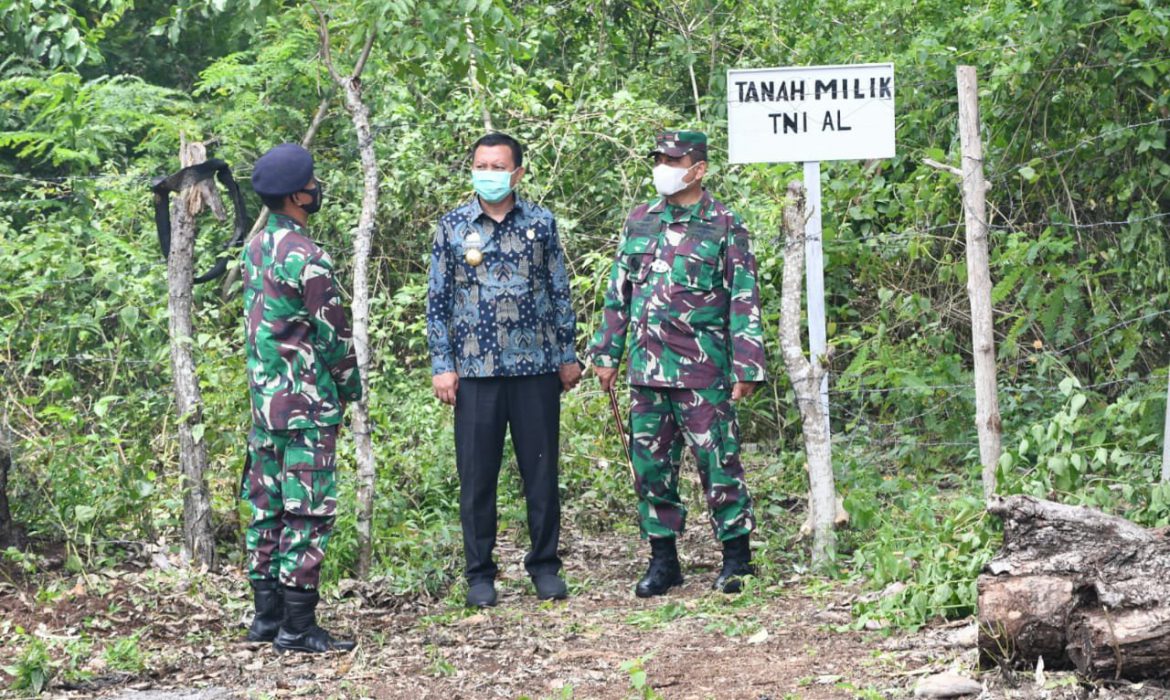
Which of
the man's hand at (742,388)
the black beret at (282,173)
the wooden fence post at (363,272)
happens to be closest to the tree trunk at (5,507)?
the wooden fence post at (363,272)

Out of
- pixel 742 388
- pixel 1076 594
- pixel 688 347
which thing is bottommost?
pixel 1076 594

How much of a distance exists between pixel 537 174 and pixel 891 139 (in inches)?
103

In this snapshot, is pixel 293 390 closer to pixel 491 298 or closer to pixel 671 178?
pixel 491 298

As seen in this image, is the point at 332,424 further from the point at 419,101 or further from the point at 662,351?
the point at 419,101

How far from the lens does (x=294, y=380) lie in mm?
5023

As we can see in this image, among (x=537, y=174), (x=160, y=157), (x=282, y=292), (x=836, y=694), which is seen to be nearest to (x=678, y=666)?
(x=836, y=694)

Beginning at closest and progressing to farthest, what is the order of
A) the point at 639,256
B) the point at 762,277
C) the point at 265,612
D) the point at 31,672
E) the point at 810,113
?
the point at 31,672
the point at 265,612
the point at 639,256
the point at 810,113
the point at 762,277

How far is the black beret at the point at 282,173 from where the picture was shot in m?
5.02

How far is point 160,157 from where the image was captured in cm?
1071

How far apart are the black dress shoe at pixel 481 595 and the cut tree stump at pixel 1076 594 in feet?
6.95

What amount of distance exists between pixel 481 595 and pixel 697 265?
161 cm

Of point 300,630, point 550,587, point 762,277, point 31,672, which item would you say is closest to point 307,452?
point 300,630

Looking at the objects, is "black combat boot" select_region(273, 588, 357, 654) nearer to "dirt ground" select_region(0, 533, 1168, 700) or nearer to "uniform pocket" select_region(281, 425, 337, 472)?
"dirt ground" select_region(0, 533, 1168, 700)

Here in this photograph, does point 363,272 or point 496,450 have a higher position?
point 363,272
